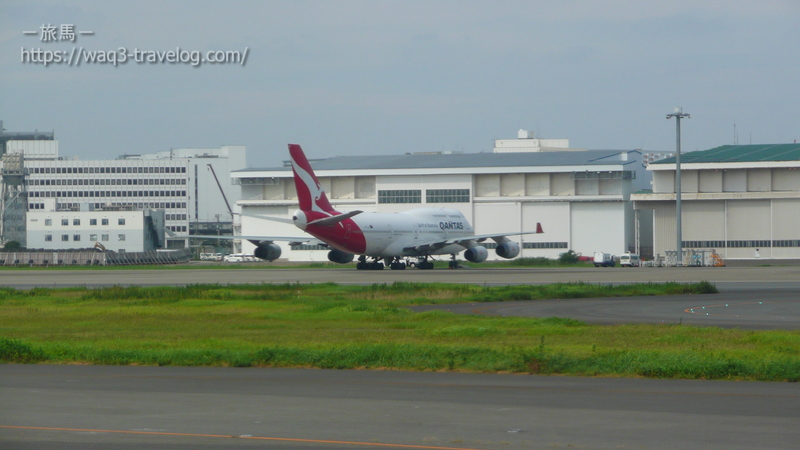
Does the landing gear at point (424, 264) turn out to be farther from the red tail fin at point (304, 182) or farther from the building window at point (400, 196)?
the building window at point (400, 196)

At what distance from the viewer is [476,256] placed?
232 ft

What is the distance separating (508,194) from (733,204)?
78.7ft

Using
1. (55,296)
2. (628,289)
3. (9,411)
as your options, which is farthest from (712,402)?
(55,296)

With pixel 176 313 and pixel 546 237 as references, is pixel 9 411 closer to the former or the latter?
pixel 176 313

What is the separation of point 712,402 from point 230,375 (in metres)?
8.56

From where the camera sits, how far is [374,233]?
67.6 meters

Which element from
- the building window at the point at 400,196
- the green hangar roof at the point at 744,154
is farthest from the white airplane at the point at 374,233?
the green hangar roof at the point at 744,154

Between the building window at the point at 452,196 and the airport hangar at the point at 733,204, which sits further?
the building window at the point at 452,196

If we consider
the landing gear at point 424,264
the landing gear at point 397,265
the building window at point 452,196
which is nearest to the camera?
the landing gear at point 397,265

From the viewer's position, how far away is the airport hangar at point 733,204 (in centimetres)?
9669

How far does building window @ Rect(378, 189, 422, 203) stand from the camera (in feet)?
356

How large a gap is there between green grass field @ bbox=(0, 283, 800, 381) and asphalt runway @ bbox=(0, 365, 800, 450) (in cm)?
97

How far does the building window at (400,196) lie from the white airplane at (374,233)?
2949 centimetres

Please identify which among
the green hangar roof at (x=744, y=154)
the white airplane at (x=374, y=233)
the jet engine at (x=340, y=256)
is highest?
the green hangar roof at (x=744, y=154)
